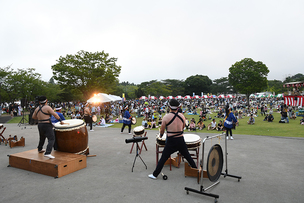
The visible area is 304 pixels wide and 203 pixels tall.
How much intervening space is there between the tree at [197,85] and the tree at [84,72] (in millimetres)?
50989

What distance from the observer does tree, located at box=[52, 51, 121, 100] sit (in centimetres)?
2975

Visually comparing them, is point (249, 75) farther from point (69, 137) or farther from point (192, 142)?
point (69, 137)

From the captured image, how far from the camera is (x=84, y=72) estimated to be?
97.6 feet

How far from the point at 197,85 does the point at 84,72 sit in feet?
183

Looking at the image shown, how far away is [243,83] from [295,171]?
37292 millimetres

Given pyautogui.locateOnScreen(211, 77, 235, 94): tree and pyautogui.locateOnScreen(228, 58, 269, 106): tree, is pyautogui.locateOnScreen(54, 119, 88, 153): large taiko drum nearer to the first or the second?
pyautogui.locateOnScreen(228, 58, 269, 106): tree

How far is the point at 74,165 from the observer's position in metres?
4.93

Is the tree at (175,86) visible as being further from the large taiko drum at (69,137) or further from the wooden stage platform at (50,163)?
the wooden stage platform at (50,163)

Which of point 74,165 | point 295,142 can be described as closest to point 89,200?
point 74,165

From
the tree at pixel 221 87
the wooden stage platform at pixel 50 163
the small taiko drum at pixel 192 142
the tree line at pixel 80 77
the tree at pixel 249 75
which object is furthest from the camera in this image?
the tree at pixel 221 87

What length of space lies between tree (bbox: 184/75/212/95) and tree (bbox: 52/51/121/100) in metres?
51.0

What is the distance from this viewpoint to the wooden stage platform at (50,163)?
4574mm

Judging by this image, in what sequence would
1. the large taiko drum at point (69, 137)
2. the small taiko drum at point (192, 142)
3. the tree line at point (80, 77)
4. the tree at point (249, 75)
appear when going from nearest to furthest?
the small taiko drum at point (192, 142) → the large taiko drum at point (69, 137) → the tree line at point (80, 77) → the tree at point (249, 75)

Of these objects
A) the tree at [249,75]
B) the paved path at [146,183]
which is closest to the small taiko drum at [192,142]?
the paved path at [146,183]
